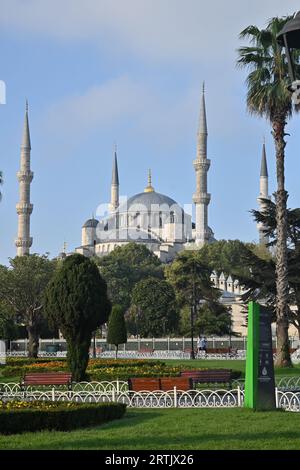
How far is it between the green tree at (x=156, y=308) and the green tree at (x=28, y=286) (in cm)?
1129

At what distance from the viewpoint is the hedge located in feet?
36.0

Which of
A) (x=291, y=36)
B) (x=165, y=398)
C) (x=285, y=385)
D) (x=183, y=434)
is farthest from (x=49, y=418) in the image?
(x=285, y=385)

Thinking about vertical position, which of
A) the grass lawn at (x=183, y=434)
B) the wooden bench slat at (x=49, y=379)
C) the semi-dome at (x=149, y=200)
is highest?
the semi-dome at (x=149, y=200)

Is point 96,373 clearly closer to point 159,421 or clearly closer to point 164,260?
point 159,421

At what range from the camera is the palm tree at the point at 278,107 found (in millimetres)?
25969

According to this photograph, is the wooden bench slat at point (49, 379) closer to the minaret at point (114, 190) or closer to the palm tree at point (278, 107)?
the palm tree at point (278, 107)

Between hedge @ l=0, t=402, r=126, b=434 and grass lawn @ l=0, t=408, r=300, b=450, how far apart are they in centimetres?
23

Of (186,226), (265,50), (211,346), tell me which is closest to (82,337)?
A: (265,50)

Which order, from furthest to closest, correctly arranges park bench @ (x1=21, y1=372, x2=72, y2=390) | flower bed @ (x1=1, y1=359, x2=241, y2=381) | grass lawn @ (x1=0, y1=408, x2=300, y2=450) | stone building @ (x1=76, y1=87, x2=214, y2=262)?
stone building @ (x1=76, y1=87, x2=214, y2=262) → flower bed @ (x1=1, y1=359, x2=241, y2=381) → park bench @ (x1=21, y1=372, x2=72, y2=390) → grass lawn @ (x1=0, y1=408, x2=300, y2=450)

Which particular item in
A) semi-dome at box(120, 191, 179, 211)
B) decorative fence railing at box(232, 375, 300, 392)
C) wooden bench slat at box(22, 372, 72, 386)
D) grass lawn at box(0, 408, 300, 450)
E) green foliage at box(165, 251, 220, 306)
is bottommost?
grass lawn at box(0, 408, 300, 450)

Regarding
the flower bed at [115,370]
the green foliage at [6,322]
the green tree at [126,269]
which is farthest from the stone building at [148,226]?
the flower bed at [115,370]

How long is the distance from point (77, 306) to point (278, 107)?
9.36 meters

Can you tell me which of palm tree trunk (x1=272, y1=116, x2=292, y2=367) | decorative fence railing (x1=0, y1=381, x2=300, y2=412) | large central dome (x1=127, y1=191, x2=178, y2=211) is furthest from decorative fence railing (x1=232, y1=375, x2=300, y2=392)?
large central dome (x1=127, y1=191, x2=178, y2=211)

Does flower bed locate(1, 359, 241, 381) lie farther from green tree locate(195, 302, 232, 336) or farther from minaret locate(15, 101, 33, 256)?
minaret locate(15, 101, 33, 256)
